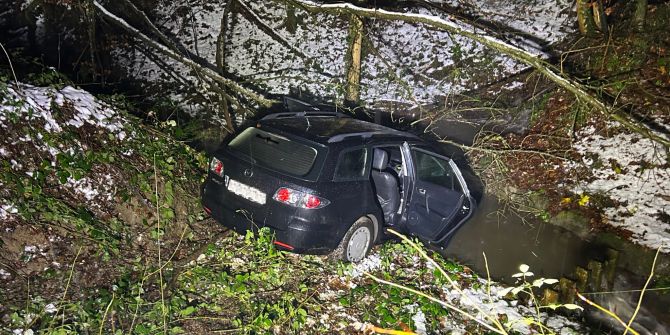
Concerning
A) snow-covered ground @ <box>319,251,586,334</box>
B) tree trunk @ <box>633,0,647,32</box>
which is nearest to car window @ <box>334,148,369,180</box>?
snow-covered ground @ <box>319,251,586,334</box>

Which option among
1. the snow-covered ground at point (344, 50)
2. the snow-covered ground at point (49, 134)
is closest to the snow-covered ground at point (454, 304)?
the snow-covered ground at point (49, 134)

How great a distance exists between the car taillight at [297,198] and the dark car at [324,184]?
11mm

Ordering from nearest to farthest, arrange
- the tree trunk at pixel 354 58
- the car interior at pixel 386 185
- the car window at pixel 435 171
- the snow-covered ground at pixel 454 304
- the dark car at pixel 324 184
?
the dark car at pixel 324 184, the snow-covered ground at pixel 454 304, the car interior at pixel 386 185, the car window at pixel 435 171, the tree trunk at pixel 354 58

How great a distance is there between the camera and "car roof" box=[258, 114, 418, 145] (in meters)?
4.95

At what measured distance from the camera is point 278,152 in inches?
190

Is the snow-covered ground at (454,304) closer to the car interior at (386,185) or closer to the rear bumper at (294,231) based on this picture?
the rear bumper at (294,231)

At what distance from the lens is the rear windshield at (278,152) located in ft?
15.4

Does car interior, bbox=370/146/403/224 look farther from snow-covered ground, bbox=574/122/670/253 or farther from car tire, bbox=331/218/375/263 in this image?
snow-covered ground, bbox=574/122/670/253

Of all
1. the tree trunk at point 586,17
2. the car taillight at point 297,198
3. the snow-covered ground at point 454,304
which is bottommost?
the snow-covered ground at point 454,304

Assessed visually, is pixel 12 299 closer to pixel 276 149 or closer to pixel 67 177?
pixel 67 177

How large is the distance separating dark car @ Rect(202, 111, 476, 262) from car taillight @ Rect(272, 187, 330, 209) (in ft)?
0.03

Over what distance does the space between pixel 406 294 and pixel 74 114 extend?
4.55m

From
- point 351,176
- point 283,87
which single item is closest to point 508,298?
point 351,176

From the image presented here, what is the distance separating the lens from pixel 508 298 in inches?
229
